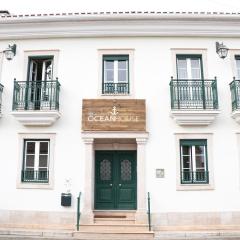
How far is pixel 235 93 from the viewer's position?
1177 centimetres

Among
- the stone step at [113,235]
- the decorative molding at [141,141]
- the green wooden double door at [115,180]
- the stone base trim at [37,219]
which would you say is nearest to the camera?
the stone step at [113,235]

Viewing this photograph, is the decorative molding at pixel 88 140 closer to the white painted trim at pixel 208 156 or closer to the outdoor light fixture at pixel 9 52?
the white painted trim at pixel 208 156

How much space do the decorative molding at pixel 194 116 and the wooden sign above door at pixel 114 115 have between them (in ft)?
3.95

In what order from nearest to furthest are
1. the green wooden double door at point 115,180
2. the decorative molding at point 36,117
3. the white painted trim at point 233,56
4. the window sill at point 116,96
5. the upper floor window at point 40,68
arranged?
the decorative molding at point 36,117 → the window sill at point 116,96 → the green wooden double door at point 115,180 → the white painted trim at point 233,56 → the upper floor window at point 40,68

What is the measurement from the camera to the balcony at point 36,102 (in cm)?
1170

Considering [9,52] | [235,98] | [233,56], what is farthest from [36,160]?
[233,56]

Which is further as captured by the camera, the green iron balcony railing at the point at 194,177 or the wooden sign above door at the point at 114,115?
the wooden sign above door at the point at 114,115

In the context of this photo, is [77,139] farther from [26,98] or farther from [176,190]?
[176,190]

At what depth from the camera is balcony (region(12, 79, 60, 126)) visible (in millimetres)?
11703

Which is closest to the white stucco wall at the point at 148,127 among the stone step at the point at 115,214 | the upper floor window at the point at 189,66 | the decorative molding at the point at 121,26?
the decorative molding at the point at 121,26

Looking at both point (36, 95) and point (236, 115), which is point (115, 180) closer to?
point (36, 95)

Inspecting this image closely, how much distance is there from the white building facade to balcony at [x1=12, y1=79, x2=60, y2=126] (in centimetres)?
4

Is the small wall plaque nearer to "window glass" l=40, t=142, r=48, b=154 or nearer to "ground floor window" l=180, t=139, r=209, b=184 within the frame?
"ground floor window" l=180, t=139, r=209, b=184

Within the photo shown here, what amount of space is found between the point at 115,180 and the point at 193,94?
433 centimetres
